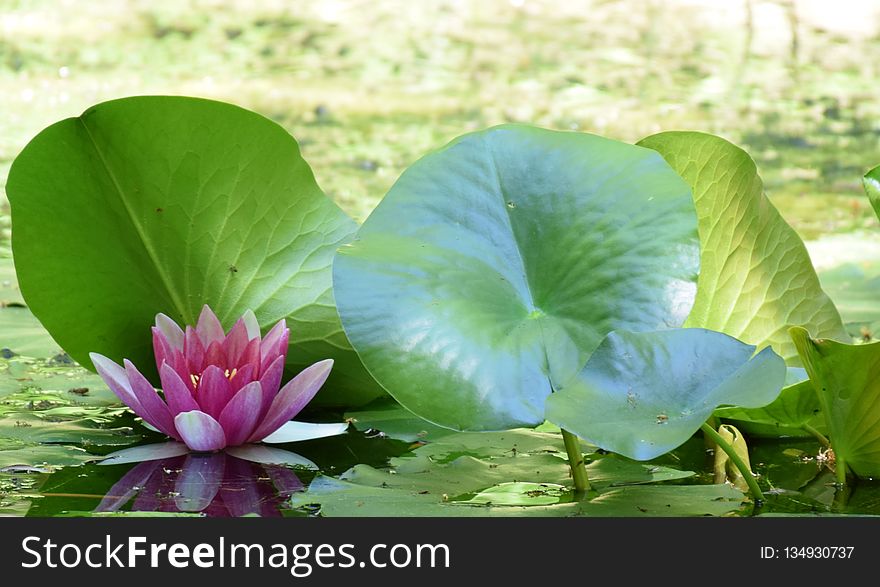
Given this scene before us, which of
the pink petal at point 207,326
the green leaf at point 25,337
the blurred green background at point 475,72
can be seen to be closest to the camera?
the pink petal at point 207,326

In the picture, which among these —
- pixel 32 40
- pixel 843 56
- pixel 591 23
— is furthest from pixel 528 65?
pixel 32 40

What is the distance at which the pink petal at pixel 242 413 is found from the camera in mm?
1042

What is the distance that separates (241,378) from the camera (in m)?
1.08

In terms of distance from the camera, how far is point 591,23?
5004 millimetres

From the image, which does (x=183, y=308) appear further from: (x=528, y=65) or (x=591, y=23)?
(x=591, y=23)

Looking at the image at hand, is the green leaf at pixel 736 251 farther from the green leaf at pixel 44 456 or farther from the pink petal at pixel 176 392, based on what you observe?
the green leaf at pixel 44 456

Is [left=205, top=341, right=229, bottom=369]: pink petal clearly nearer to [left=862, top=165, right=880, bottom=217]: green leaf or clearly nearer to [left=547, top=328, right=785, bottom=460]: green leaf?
[left=547, top=328, right=785, bottom=460]: green leaf

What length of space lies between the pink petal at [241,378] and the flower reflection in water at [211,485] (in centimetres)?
7

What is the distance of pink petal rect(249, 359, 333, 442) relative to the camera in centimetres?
109

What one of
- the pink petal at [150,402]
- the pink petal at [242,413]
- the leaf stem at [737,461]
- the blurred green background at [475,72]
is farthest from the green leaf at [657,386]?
the blurred green background at [475,72]

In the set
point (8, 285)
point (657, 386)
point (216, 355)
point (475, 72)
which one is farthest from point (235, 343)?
point (475, 72)

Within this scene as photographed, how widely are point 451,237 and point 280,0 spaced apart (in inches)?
177

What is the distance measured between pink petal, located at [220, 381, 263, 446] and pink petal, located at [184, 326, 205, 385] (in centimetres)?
8

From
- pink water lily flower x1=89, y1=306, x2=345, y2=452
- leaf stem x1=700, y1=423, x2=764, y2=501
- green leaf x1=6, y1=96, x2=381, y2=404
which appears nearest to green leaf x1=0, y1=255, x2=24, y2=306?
green leaf x1=6, y1=96, x2=381, y2=404
